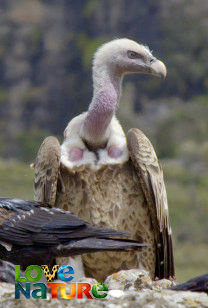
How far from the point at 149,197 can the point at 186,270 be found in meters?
25.7

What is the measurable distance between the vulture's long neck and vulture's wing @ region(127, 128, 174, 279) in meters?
0.26

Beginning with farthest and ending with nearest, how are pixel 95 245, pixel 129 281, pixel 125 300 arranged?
pixel 129 281 < pixel 95 245 < pixel 125 300

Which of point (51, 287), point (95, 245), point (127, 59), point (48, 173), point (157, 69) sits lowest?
point (51, 287)

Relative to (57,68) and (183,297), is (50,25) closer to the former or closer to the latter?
(57,68)

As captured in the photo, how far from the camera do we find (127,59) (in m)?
9.86

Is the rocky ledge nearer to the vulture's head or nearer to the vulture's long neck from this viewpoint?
the vulture's long neck

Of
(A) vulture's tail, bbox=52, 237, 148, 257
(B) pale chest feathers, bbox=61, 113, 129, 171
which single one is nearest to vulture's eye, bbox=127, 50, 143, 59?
(B) pale chest feathers, bbox=61, 113, 129, 171

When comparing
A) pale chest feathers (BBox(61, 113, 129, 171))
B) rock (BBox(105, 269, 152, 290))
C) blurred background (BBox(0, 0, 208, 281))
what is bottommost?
rock (BBox(105, 269, 152, 290))

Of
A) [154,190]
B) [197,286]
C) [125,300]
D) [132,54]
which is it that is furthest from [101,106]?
[125,300]

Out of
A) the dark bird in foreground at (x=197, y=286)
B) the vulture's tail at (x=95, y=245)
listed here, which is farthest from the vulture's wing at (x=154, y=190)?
the dark bird in foreground at (x=197, y=286)

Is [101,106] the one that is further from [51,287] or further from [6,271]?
[51,287]

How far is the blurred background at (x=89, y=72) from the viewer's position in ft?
200

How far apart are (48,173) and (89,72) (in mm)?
53716

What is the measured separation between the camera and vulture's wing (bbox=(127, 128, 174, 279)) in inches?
375
